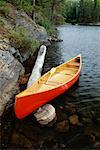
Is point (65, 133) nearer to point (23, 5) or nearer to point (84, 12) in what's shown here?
point (23, 5)

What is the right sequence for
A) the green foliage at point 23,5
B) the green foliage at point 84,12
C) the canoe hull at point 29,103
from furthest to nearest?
the green foliage at point 84,12 → the green foliage at point 23,5 → the canoe hull at point 29,103

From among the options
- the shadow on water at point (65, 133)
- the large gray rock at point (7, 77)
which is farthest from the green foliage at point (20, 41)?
the shadow on water at point (65, 133)

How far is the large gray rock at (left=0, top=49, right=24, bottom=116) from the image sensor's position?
1220 centimetres

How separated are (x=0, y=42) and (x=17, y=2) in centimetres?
1690

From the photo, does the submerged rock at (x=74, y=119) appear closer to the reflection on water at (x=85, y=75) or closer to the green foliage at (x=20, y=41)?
the reflection on water at (x=85, y=75)

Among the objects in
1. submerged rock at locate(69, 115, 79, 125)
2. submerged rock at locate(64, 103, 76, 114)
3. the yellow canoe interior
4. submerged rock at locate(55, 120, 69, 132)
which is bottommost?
submerged rock at locate(64, 103, 76, 114)

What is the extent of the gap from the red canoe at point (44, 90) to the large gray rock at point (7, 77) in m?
1.10

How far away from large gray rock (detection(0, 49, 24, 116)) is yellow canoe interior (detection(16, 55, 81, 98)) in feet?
3.85

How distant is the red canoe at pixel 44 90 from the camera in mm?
11008

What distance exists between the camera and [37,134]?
33.6 ft

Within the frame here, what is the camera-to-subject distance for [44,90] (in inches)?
464

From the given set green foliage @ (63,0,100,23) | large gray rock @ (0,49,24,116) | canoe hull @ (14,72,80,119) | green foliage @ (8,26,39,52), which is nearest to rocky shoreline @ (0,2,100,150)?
large gray rock @ (0,49,24,116)

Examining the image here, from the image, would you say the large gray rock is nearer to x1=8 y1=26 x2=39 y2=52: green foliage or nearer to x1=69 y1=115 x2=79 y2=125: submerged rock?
x1=8 y1=26 x2=39 y2=52: green foliage

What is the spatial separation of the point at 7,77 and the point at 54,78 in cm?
278
